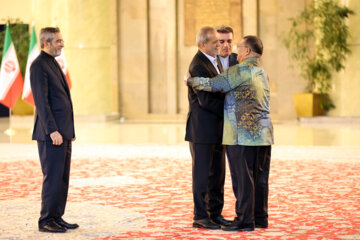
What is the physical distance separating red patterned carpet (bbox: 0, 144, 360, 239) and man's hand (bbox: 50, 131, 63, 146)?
2.39 ft

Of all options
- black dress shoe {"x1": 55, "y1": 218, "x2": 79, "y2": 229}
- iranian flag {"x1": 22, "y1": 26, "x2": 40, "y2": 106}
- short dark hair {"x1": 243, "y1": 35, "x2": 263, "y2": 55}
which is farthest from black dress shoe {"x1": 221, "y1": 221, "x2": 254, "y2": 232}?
iranian flag {"x1": 22, "y1": 26, "x2": 40, "y2": 106}

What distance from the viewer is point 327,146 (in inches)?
525

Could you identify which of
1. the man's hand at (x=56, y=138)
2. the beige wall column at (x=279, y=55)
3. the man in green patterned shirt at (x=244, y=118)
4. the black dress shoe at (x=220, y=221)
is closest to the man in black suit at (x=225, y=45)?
the man in green patterned shirt at (x=244, y=118)

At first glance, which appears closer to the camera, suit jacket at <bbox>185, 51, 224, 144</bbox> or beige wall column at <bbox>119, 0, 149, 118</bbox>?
suit jacket at <bbox>185, 51, 224, 144</bbox>

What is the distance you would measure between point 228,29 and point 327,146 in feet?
24.6

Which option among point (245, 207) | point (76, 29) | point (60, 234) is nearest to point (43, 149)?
point (60, 234)

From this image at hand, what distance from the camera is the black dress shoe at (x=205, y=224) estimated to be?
5770 mm

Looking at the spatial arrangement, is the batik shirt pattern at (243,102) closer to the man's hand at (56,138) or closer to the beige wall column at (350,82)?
the man's hand at (56,138)

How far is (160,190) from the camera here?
8000 millimetres

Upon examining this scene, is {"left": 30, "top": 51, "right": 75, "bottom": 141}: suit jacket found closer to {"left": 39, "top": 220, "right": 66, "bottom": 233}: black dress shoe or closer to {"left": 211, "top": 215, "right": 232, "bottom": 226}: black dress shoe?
{"left": 39, "top": 220, "right": 66, "bottom": 233}: black dress shoe

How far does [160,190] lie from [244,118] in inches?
101

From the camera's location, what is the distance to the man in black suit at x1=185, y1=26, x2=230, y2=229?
19.0ft

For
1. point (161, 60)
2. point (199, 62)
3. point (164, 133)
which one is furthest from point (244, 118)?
point (161, 60)

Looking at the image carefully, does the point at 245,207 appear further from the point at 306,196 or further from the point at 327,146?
the point at 327,146
